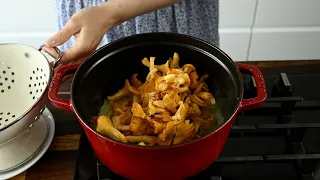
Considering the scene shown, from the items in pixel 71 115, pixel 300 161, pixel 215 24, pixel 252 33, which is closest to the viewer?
pixel 300 161

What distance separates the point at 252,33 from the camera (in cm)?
159

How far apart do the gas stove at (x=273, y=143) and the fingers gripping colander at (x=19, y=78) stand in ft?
0.47

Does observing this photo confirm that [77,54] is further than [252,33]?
No

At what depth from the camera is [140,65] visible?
0.71 meters

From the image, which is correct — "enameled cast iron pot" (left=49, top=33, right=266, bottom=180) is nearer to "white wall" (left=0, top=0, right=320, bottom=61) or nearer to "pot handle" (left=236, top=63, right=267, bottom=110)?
"pot handle" (left=236, top=63, right=267, bottom=110)

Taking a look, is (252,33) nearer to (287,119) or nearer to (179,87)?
(287,119)

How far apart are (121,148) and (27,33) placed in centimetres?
121

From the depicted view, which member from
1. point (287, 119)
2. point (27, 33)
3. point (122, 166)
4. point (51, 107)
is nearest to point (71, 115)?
point (51, 107)

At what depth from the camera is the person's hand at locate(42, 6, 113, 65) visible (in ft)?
2.23

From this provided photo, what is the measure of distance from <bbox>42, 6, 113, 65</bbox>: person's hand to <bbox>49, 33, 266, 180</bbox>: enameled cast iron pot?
5cm

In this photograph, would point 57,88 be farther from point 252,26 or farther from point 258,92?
point 252,26

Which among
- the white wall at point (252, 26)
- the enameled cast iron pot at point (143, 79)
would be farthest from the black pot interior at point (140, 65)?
the white wall at point (252, 26)

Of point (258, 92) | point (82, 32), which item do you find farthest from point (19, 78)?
point (258, 92)

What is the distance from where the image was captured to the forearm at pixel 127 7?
714 millimetres
